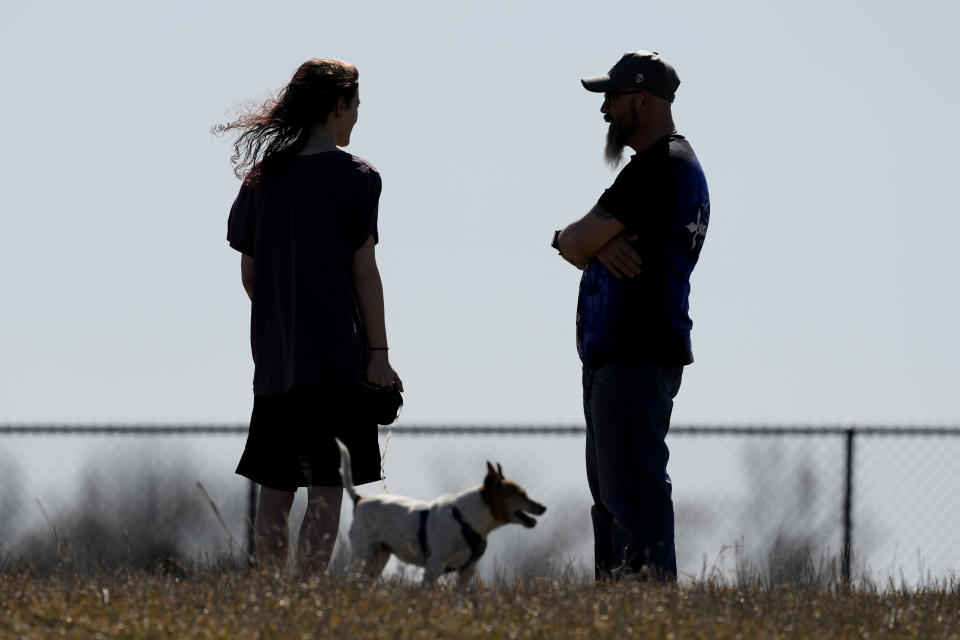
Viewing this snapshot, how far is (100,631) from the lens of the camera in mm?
4176

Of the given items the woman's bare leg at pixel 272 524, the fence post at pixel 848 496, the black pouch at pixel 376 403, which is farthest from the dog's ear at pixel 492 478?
the fence post at pixel 848 496

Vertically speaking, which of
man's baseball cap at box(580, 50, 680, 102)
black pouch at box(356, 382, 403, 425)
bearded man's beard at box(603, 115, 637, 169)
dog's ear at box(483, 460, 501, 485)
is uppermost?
man's baseball cap at box(580, 50, 680, 102)

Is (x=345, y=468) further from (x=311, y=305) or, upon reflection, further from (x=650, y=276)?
(x=650, y=276)

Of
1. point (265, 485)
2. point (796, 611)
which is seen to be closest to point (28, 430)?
point (265, 485)

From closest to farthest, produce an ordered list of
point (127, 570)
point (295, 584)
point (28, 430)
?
point (295, 584)
point (127, 570)
point (28, 430)

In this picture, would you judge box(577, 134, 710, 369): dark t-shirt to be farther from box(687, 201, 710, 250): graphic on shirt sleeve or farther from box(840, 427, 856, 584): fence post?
box(840, 427, 856, 584): fence post

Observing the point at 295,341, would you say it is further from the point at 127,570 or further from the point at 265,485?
the point at 127,570

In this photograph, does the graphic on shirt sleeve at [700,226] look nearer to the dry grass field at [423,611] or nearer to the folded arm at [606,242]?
the folded arm at [606,242]

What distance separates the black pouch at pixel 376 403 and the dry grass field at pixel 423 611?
23.6 inches

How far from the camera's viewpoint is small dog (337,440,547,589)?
5.05 metres

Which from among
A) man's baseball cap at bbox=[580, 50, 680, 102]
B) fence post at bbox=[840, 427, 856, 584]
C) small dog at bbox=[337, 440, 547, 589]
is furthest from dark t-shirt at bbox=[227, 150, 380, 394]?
fence post at bbox=[840, 427, 856, 584]

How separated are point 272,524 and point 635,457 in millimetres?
1398

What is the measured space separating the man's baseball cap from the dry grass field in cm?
194

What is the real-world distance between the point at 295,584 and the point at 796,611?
1.79 meters
